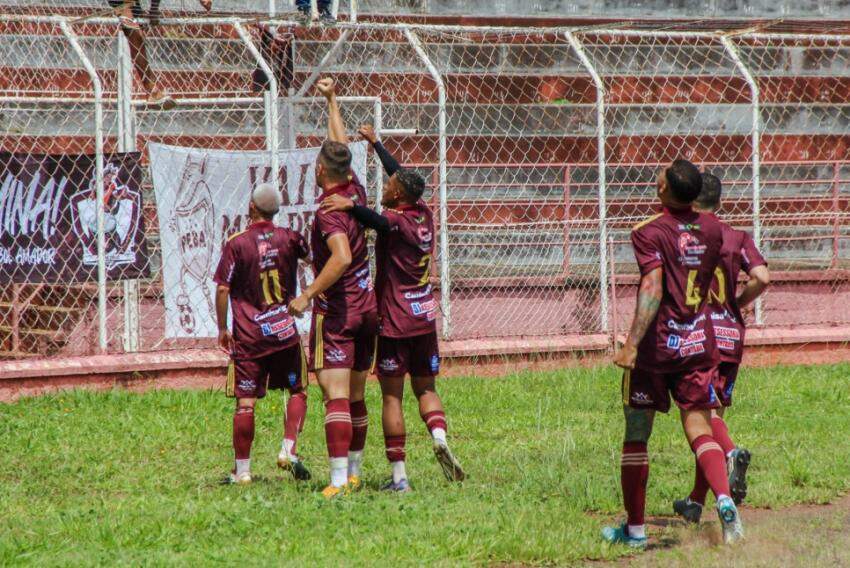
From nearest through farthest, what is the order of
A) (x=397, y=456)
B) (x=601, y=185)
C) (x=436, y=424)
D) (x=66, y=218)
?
(x=397, y=456) < (x=436, y=424) < (x=66, y=218) < (x=601, y=185)

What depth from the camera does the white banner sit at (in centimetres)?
1102

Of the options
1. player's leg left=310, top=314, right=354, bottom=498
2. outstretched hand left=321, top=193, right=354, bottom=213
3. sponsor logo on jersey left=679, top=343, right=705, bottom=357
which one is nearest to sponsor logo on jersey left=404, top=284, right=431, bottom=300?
player's leg left=310, top=314, right=354, bottom=498

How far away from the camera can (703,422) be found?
619cm

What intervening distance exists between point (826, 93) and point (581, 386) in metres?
10.6

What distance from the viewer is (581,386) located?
11.1 metres

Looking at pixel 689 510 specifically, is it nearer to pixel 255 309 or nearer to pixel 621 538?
pixel 621 538

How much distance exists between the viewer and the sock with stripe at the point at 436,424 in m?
7.46

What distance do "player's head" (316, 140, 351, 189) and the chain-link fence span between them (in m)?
3.65

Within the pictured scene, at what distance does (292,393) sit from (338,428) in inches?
40.0

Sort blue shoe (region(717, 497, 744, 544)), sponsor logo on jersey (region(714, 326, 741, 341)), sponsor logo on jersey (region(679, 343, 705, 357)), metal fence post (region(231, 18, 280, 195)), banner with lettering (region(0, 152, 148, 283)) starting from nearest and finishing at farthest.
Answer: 1. blue shoe (region(717, 497, 744, 544))
2. sponsor logo on jersey (region(679, 343, 705, 357))
3. sponsor logo on jersey (region(714, 326, 741, 341))
4. banner with lettering (region(0, 152, 148, 283))
5. metal fence post (region(231, 18, 280, 195))

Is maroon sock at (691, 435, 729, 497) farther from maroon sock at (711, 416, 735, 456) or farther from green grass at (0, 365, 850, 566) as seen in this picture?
maroon sock at (711, 416, 735, 456)

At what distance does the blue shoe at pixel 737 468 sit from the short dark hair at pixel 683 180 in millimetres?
1544

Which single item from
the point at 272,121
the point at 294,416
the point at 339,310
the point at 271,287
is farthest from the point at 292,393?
the point at 272,121

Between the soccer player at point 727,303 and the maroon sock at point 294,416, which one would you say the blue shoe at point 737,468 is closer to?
the soccer player at point 727,303
